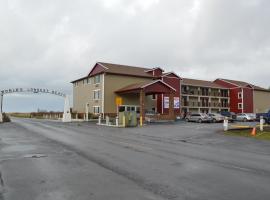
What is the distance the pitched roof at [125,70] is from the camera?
51.5 metres

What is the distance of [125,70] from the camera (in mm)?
53812

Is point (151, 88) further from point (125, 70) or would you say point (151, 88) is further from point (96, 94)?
point (96, 94)

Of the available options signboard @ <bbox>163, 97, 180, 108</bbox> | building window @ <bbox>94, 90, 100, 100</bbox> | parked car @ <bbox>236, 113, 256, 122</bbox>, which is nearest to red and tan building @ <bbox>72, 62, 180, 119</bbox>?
building window @ <bbox>94, 90, 100, 100</bbox>

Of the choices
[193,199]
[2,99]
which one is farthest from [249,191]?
[2,99]

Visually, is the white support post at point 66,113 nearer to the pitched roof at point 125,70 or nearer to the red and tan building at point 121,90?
the red and tan building at point 121,90

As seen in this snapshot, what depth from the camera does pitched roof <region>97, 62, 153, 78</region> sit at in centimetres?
5146

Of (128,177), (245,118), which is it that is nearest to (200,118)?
(245,118)

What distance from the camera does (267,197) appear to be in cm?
634

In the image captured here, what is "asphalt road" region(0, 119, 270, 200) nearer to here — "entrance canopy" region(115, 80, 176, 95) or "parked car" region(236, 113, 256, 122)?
"entrance canopy" region(115, 80, 176, 95)

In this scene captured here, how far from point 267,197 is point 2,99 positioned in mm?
49285

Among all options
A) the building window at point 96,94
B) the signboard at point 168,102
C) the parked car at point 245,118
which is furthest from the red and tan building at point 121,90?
the parked car at point 245,118

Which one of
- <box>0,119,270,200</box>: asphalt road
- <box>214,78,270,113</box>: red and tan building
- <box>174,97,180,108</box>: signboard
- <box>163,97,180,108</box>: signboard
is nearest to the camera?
<box>0,119,270,200</box>: asphalt road

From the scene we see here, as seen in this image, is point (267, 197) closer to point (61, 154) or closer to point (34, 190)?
point (34, 190)

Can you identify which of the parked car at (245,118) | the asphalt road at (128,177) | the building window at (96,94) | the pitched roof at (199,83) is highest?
the pitched roof at (199,83)
